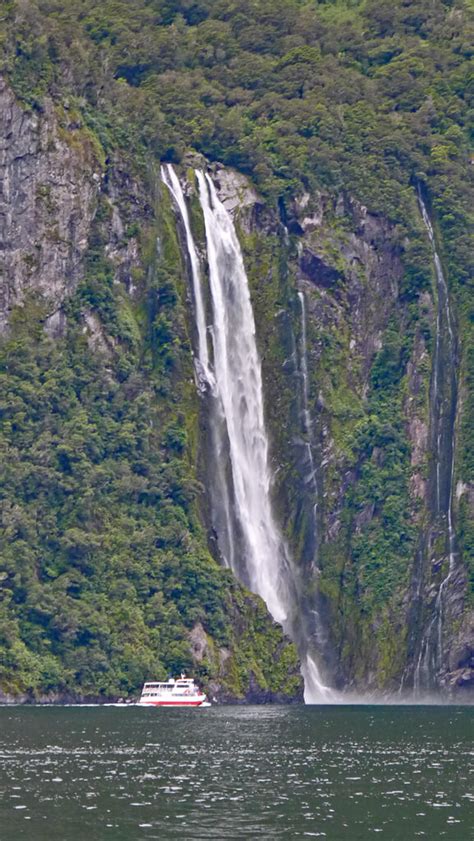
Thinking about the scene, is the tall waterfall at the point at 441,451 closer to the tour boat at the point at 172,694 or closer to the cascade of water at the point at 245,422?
the cascade of water at the point at 245,422

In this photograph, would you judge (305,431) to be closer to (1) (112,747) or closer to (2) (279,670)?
(2) (279,670)

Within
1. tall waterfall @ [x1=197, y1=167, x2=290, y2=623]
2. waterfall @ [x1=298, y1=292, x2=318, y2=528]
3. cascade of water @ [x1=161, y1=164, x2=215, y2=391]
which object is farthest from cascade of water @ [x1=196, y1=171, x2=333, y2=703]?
waterfall @ [x1=298, y1=292, x2=318, y2=528]

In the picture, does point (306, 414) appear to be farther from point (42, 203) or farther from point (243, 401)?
point (42, 203)

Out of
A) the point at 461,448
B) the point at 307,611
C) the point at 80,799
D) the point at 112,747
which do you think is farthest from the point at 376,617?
the point at 80,799

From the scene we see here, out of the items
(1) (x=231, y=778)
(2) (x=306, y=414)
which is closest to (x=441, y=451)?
(2) (x=306, y=414)

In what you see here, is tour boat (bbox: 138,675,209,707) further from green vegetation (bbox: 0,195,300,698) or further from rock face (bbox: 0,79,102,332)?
rock face (bbox: 0,79,102,332)

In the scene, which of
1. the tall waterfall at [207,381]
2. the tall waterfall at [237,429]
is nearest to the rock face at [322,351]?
the tall waterfall at [237,429]
